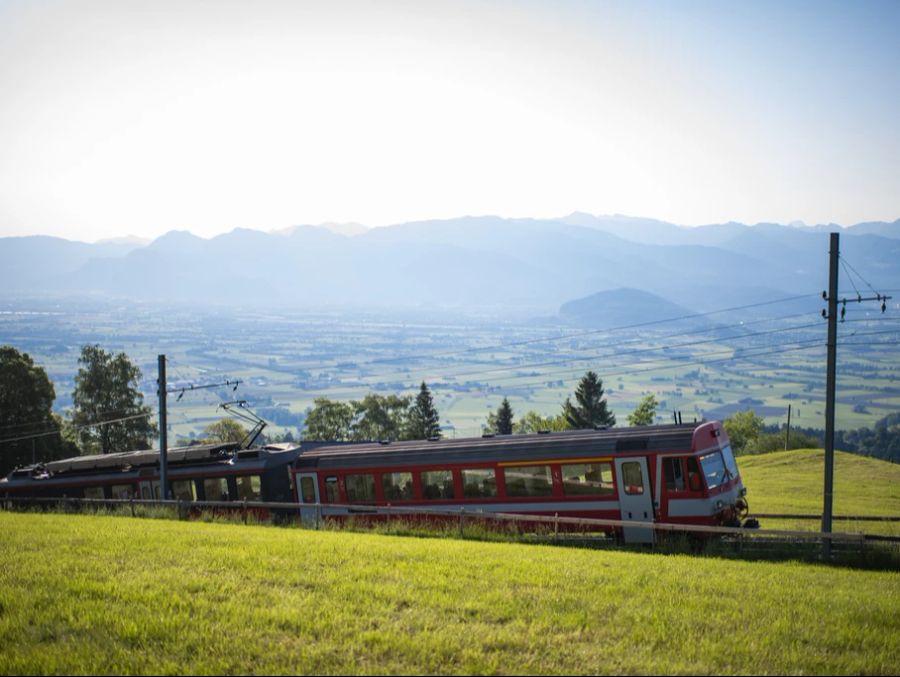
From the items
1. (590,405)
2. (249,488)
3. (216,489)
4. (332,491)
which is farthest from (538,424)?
(332,491)

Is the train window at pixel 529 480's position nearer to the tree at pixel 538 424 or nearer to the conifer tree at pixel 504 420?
the conifer tree at pixel 504 420

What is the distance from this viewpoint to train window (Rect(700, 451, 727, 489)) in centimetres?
1977

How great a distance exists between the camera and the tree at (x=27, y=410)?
49188 millimetres

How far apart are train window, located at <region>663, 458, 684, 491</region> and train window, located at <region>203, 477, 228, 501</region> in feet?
51.2

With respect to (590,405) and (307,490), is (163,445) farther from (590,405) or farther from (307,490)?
(590,405)

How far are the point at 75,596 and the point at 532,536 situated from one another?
1237 cm

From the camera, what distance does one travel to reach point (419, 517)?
2238cm

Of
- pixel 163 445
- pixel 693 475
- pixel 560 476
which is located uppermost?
pixel 693 475

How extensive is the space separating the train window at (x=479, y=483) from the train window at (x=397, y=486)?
1.93 metres

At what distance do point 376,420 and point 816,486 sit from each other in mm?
51586

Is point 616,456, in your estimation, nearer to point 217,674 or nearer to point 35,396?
point 217,674

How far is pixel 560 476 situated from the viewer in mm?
21125

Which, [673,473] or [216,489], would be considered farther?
[216,489]

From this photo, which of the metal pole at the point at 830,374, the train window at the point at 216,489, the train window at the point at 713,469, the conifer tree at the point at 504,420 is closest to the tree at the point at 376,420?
the conifer tree at the point at 504,420
